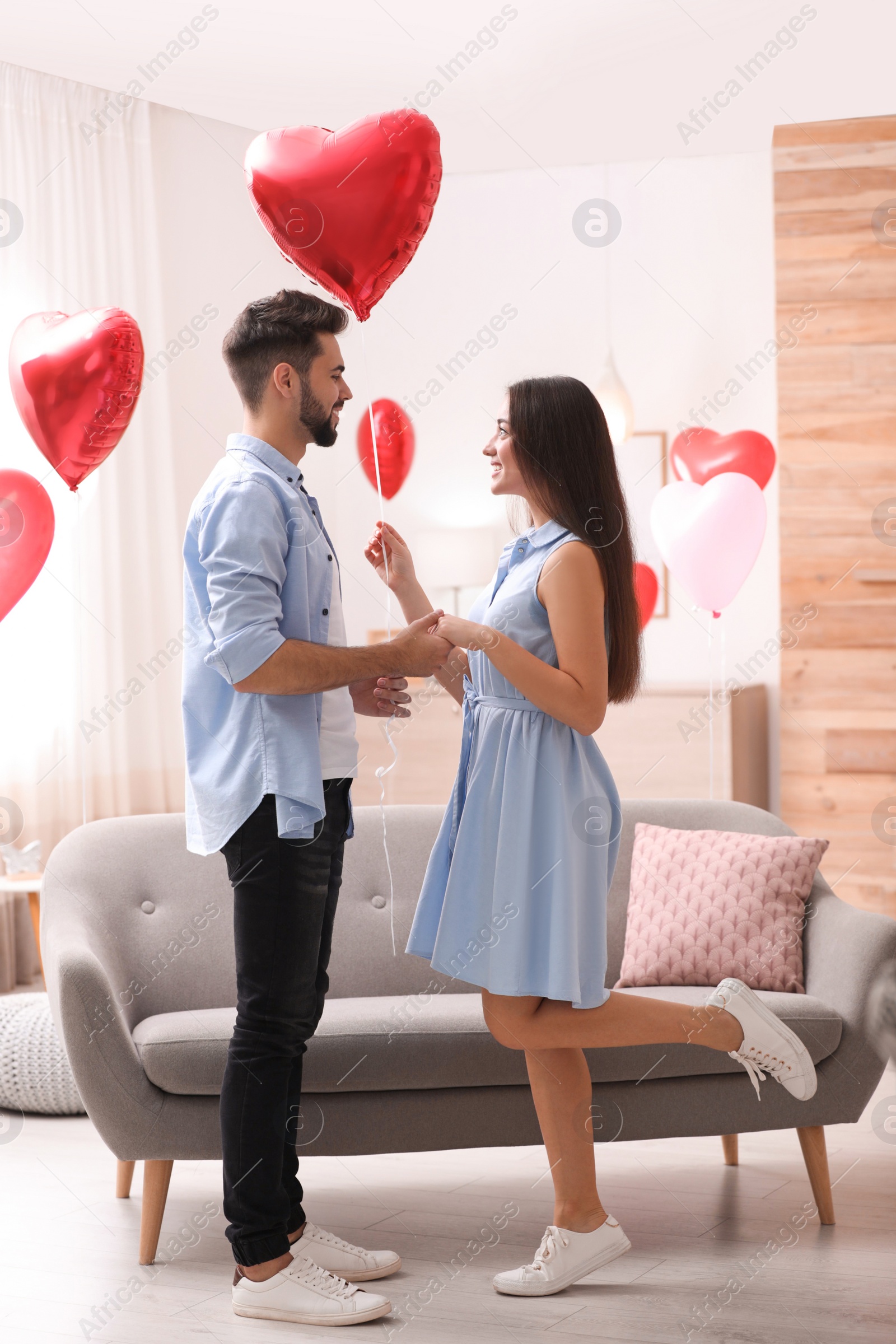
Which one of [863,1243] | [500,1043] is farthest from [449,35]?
[863,1243]

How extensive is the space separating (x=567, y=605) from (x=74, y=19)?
10.1 feet

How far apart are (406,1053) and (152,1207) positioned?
51 centimetres

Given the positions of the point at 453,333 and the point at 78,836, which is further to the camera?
the point at 453,333

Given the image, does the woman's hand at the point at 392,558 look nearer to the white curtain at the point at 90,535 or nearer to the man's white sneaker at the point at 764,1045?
the man's white sneaker at the point at 764,1045

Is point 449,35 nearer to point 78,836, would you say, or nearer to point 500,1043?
point 78,836

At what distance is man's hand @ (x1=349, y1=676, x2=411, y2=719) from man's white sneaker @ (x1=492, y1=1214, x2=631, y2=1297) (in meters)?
0.90

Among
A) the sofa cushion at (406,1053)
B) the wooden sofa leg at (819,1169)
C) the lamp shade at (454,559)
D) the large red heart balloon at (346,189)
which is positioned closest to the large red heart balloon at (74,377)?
the large red heart balloon at (346,189)

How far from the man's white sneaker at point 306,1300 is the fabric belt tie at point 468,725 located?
70 cm

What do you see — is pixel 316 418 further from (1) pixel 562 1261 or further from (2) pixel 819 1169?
(2) pixel 819 1169

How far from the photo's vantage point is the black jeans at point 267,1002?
1.92 meters

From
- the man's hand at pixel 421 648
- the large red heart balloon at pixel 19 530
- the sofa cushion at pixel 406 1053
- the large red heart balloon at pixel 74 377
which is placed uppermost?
the large red heart balloon at pixel 74 377

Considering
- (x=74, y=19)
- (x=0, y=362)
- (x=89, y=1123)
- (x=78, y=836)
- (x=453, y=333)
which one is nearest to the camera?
(x=78, y=836)

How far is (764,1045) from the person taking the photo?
2193 mm

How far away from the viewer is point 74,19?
3.97m
